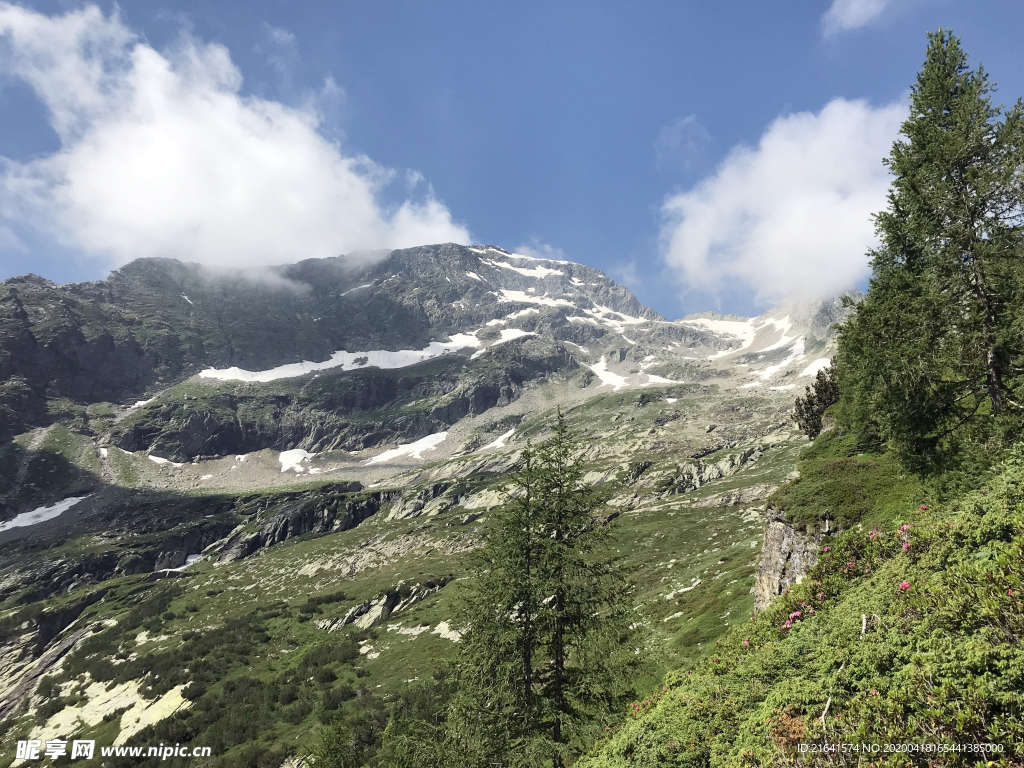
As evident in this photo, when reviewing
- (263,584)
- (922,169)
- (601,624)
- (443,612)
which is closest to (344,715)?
(443,612)

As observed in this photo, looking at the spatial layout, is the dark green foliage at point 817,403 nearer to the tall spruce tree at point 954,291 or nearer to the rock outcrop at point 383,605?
the tall spruce tree at point 954,291

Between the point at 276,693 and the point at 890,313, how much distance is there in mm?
110665

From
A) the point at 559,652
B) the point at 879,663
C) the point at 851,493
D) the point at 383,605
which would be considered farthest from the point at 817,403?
the point at 383,605

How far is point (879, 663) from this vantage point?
24.5ft

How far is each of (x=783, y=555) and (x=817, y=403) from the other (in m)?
37.6

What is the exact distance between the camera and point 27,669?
124 m

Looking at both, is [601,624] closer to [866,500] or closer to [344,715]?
[866,500]

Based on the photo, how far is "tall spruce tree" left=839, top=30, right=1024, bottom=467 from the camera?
1591 centimetres

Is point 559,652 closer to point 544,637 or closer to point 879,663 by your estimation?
point 544,637

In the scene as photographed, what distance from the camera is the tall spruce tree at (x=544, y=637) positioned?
15867 millimetres

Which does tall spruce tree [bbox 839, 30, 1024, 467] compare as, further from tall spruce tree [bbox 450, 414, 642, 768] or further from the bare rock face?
tall spruce tree [bbox 450, 414, 642, 768]

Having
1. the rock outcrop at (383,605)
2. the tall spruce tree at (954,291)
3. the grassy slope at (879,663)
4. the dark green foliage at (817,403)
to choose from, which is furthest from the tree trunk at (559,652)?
the rock outcrop at (383,605)

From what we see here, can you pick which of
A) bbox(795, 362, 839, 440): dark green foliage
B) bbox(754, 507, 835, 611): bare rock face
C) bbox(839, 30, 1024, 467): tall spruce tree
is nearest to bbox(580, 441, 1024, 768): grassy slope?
bbox(754, 507, 835, 611): bare rock face

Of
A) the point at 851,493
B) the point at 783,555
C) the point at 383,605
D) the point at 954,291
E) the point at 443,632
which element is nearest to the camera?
the point at 954,291
